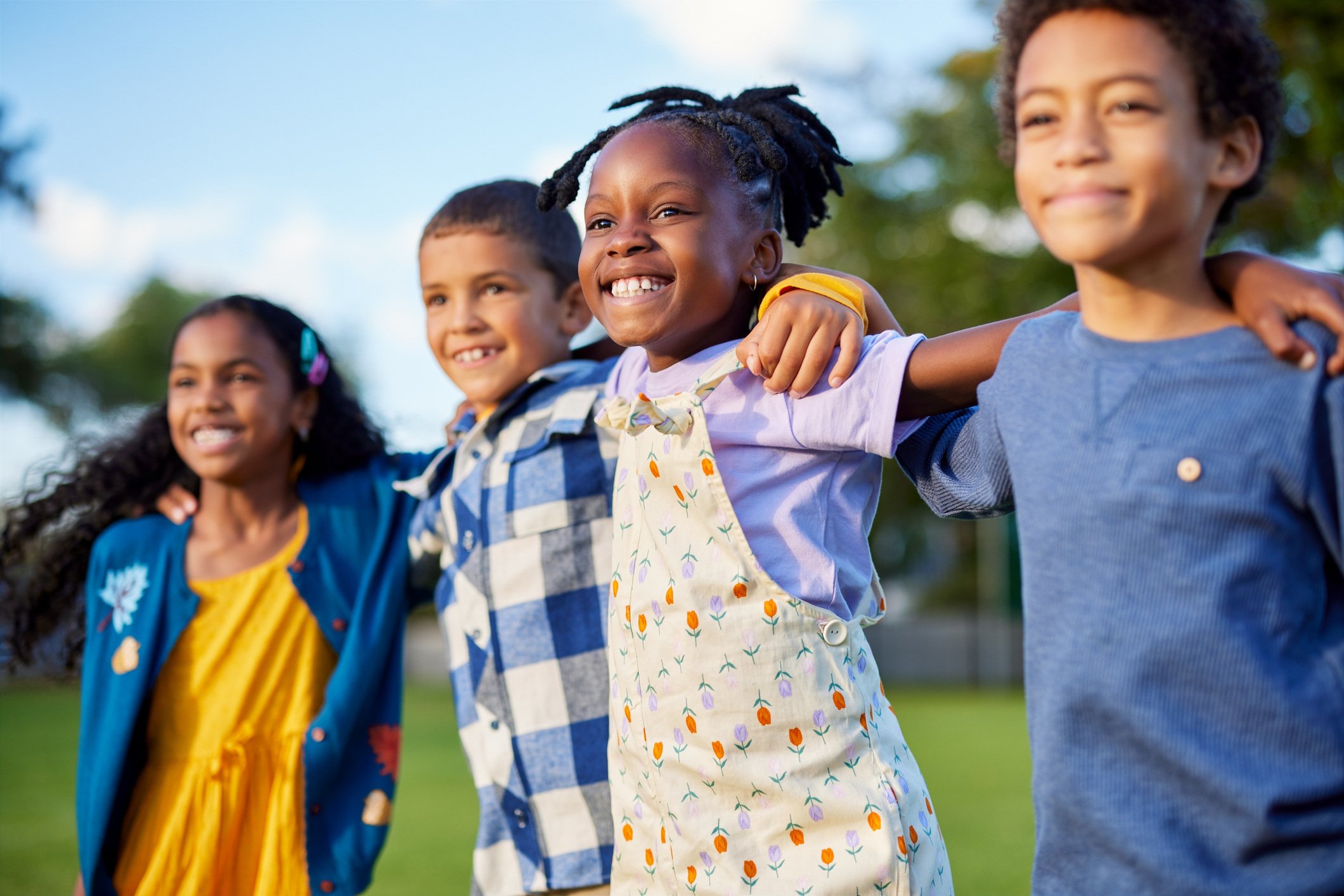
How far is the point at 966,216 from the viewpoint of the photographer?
899 inches

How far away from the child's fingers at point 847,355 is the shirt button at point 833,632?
0.37 m

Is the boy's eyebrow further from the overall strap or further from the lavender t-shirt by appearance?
the overall strap

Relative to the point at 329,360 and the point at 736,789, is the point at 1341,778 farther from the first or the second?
the point at 329,360

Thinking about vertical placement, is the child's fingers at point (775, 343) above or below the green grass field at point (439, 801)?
above

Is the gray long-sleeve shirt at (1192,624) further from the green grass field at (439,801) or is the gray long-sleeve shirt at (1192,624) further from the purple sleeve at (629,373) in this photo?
the green grass field at (439,801)

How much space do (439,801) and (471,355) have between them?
18.3 feet

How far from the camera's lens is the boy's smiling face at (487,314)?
295 cm

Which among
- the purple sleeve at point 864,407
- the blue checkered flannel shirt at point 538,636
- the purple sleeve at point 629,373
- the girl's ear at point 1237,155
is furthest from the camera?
the blue checkered flannel shirt at point 538,636

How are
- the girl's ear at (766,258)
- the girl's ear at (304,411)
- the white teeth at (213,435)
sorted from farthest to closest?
the girl's ear at (304,411) → the white teeth at (213,435) → the girl's ear at (766,258)

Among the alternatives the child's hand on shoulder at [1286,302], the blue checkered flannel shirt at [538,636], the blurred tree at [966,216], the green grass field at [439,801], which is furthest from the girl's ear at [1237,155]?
the blurred tree at [966,216]

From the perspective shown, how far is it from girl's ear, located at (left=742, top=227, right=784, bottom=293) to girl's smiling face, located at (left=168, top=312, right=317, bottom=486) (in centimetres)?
157

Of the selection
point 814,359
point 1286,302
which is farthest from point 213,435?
point 1286,302

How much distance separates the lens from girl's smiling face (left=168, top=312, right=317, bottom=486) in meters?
3.21

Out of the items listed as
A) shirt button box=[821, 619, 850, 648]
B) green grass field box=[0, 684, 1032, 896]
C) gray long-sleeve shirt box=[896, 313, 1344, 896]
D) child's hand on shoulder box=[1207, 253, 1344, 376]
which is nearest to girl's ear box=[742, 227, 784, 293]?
shirt button box=[821, 619, 850, 648]
